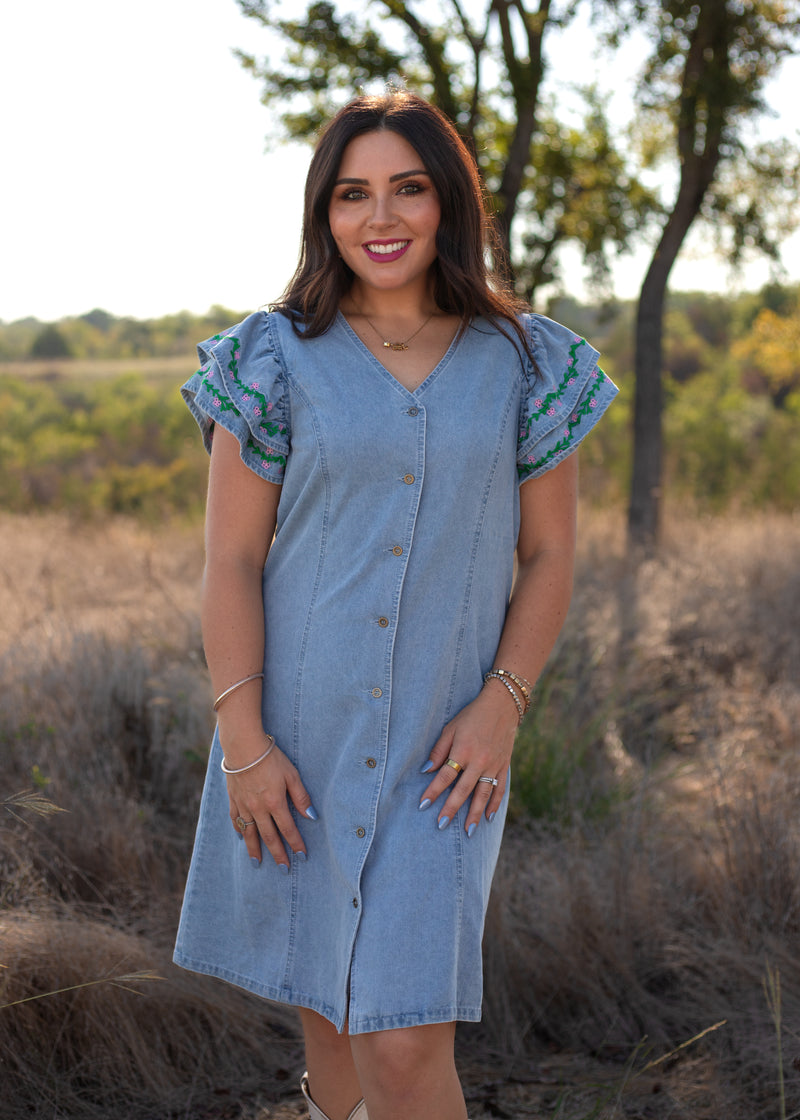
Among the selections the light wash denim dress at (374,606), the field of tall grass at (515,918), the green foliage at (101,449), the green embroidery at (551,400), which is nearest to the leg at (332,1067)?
the light wash denim dress at (374,606)

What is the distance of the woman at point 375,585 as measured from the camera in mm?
1668

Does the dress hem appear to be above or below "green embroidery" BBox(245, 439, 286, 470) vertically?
below

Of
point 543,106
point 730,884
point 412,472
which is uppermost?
point 543,106

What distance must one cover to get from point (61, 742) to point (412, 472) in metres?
2.37

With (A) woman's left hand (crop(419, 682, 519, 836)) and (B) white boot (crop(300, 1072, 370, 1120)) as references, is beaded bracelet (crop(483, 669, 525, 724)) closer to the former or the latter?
(A) woman's left hand (crop(419, 682, 519, 836))

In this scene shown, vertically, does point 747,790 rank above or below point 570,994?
above

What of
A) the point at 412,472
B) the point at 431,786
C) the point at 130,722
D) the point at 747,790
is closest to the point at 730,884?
the point at 747,790

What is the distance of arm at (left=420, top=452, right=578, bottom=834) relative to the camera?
1.70 metres

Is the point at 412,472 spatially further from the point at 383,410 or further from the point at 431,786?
the point at 431,786

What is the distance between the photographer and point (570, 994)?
9.73ft

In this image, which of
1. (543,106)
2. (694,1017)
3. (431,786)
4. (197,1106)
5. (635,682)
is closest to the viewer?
(431,786)

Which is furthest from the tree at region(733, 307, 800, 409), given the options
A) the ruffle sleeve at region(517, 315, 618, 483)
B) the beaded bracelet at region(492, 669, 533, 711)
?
the beaded bracelet at region(492, 669, 533, 711)

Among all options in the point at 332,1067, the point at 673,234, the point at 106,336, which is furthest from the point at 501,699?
the point at 106,336

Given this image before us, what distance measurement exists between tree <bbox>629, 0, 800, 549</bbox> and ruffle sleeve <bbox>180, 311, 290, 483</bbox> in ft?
23.4
